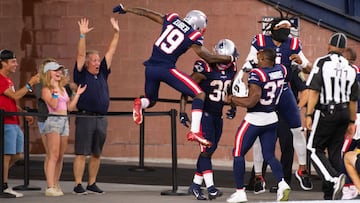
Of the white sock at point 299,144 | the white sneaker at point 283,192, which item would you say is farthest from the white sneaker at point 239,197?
the white sock at point 299,144

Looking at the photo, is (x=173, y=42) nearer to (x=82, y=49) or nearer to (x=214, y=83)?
(x=214, y=83)

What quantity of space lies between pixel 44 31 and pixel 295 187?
642 cm

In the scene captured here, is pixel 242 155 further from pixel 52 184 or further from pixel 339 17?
pixel 339 17

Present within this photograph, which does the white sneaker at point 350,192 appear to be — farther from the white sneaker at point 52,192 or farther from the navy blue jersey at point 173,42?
the white sneaker at point 52,192

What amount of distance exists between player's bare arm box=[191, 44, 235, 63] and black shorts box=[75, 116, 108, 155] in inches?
69.7

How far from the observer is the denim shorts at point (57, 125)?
15.8 m

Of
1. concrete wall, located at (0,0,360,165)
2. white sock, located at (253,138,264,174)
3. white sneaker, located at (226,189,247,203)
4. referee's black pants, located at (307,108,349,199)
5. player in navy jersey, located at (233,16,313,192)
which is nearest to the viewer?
referee's black pants, located at (307,108,349,199)

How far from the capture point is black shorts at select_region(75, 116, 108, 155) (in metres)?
16.0

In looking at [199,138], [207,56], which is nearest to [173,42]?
[207,56]

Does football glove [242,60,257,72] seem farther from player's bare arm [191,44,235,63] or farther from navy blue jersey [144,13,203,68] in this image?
navy blue jersey [144,13,203,68]

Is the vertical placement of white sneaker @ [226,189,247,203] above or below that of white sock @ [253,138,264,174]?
below

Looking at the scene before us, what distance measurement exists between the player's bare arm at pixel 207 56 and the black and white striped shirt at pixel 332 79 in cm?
110

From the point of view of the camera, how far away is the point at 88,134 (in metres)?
16.0

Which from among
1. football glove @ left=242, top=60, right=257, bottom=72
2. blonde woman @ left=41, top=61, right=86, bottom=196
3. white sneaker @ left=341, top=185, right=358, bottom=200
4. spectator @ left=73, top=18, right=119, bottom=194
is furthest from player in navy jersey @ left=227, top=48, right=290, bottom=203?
blonde woman @ left=41, top=61, right=86, bottom=196
